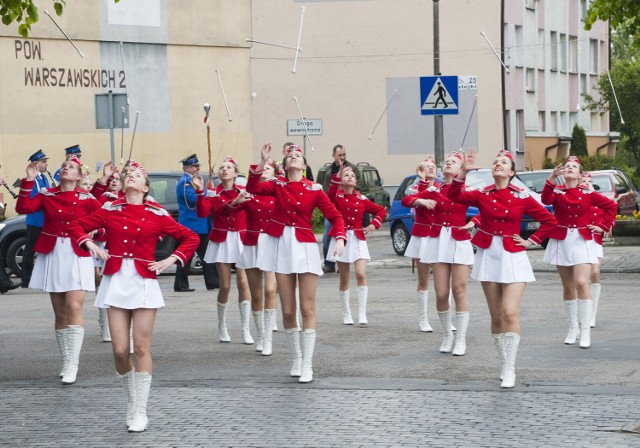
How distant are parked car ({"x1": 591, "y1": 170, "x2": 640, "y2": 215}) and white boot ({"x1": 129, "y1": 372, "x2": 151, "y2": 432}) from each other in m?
24.2

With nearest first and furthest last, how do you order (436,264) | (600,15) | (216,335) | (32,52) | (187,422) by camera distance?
(187,422) < (436,264) < (216,335) < (600,15) < (32,52)

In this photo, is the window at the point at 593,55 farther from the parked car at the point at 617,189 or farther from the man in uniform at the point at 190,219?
the man in uniform at the point at 190,219

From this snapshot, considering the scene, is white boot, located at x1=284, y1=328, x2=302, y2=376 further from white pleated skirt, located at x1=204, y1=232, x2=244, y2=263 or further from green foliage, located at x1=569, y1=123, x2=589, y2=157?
green foliage, located at x1=569, y1=123, x2=589, y2=157

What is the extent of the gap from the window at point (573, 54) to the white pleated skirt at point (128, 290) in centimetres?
5786

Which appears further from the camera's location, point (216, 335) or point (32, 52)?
point (32, 52)

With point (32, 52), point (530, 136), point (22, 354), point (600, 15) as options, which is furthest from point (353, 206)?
point (530, 136)

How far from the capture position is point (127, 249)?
32.4ft

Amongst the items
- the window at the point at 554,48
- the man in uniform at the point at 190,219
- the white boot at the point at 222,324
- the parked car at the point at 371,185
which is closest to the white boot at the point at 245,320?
the white boot at the point at 222,324

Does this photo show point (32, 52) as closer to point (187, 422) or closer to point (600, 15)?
point (600, 15)

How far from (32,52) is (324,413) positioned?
27663mm

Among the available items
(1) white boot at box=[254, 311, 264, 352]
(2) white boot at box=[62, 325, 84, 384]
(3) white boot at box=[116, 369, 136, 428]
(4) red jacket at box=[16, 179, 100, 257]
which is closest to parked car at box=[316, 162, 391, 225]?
(1) white boot at box=[254, 311, 264, 352]

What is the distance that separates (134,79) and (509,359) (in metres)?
29.1

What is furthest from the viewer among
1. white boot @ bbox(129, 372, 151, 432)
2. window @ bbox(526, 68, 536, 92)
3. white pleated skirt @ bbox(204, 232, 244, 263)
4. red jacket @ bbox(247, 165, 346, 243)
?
window @ bbox(526, 68, 536, 92)

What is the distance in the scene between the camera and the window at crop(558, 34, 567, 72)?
64000mm
